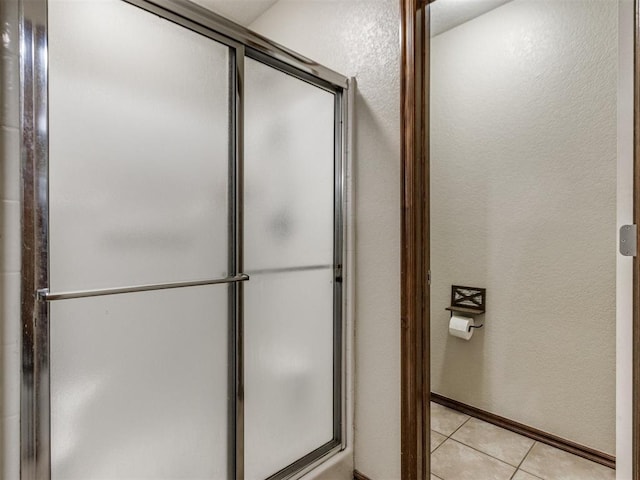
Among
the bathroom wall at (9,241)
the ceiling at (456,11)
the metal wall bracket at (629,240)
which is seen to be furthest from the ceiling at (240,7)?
the metal wall bracket at (629,240)

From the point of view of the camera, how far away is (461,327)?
213 centimetres

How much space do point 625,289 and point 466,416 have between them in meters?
1.51

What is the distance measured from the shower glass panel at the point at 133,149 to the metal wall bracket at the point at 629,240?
3.81 ft

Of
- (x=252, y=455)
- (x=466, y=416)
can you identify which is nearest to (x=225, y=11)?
(x=252, y=455)

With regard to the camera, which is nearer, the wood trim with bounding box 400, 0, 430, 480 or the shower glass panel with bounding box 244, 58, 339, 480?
the shower glass panel with bounding box 244, 58, 339, 480

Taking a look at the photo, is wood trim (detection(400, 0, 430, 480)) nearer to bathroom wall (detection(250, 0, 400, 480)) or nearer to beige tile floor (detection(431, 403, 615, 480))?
bathroom wall (detection(250, 0, 400, 480))

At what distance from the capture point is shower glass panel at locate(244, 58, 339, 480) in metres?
1.24

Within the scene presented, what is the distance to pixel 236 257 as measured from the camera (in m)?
1.16

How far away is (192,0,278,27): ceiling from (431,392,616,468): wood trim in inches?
106

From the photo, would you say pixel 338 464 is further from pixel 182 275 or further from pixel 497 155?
pixel 497 155

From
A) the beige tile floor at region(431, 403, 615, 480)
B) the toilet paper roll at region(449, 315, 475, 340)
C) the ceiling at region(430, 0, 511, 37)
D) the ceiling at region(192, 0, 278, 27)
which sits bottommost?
the beige tile floor at region(431, 403, 615, 480)

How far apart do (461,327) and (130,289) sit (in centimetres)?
185

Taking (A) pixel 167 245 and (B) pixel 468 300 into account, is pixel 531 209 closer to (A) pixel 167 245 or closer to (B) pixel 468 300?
(B) pixel 468 300

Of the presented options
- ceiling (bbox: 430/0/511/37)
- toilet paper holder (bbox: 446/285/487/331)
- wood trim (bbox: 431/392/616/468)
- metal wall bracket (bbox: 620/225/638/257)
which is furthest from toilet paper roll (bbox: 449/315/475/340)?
ceiling (bbox: 430/0/511/37)
